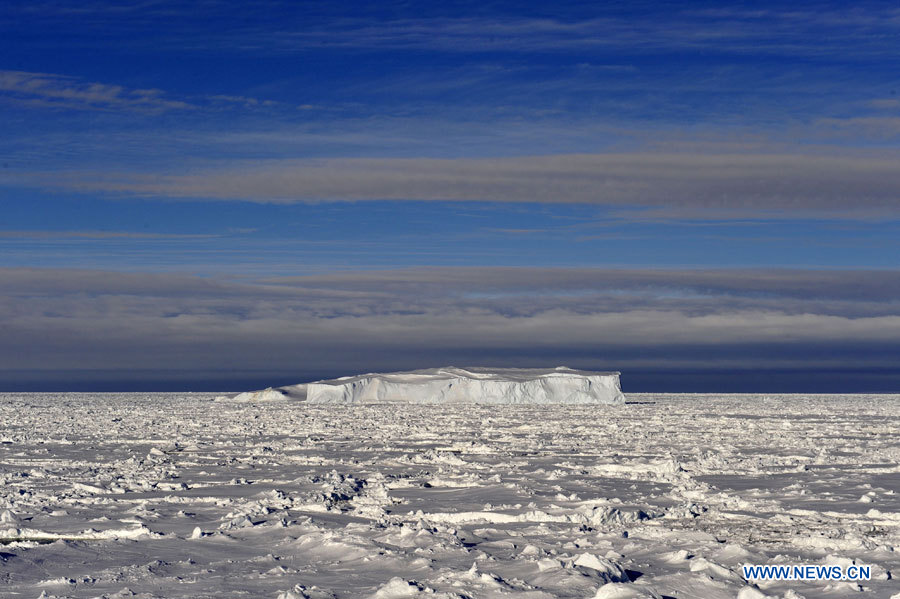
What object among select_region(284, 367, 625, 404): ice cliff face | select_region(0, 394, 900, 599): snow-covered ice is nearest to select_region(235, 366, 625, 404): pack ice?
select_region(284, 367, 625, 404): ice cliff face

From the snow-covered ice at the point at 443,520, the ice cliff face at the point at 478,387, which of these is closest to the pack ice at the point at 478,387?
the ice cliff face at the point at 478,387

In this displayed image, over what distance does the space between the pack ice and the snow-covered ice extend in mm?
36297

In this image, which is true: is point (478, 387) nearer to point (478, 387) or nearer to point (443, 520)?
point (478, 387)

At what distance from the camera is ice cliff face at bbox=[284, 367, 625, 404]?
55469mm

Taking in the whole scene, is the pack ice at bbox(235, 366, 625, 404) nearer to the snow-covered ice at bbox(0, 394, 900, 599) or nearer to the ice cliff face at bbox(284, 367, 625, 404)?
the ice cliff face at bbox(284, 367, 625, 404)

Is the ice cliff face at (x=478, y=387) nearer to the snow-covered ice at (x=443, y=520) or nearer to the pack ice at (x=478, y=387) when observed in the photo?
the pack ice at (x=478, y=387)

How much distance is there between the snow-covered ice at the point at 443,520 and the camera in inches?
278

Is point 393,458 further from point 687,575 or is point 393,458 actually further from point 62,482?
point 687,575

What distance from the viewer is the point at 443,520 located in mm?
9930

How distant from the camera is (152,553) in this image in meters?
8.23

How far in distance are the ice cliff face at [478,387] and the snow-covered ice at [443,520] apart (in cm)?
3629

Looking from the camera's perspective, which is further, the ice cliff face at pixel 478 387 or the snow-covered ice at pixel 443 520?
the ice cliff face at pixel 478 387

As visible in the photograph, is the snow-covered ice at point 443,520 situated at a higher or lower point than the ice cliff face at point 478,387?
lower

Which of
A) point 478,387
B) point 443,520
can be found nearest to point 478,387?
point 478,387
